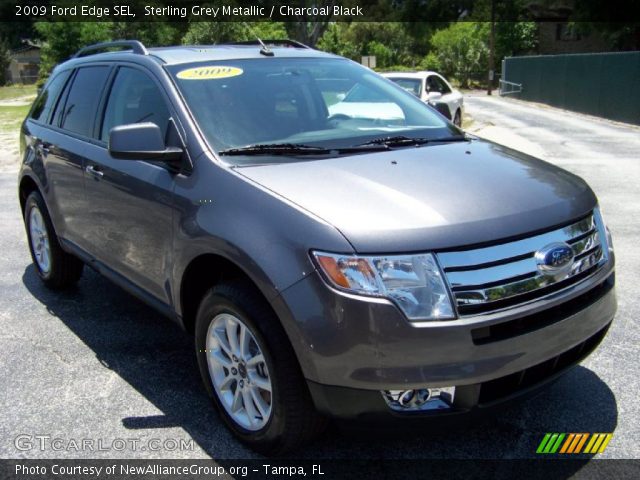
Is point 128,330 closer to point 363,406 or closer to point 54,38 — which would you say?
point 363,406

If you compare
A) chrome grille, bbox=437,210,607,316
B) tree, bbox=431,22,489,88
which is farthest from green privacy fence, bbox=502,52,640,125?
chrome grille, bbox=437,210,607,316

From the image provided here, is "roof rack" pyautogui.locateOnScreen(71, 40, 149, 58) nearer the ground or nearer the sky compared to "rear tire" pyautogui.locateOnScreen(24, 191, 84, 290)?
nearer the sky

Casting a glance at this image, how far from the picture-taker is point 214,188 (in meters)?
2.97

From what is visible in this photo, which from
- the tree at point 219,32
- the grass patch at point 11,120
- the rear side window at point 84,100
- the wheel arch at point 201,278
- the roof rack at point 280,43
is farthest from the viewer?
the tree at point 219,32

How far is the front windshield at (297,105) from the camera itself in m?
3.37

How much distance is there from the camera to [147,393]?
357 cm

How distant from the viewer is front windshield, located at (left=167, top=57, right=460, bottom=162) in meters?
3.37

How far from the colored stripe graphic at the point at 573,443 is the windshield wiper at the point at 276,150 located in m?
1.73

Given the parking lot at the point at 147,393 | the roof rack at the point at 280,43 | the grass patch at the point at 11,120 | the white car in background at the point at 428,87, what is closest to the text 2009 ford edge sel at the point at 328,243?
the parking lot at the point at 147,393

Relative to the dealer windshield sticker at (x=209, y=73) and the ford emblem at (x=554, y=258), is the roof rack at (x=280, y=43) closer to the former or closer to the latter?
the dealer windshield sticker at (x=209, y=73)

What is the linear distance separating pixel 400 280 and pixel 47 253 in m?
3.72

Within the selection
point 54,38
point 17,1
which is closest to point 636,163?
point 54,38

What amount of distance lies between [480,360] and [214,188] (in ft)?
4.61

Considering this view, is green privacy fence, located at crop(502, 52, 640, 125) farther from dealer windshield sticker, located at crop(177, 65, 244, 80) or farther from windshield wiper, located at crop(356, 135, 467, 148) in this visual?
dealer windshield sticker, located at crop(177, 65, 244, 80)
